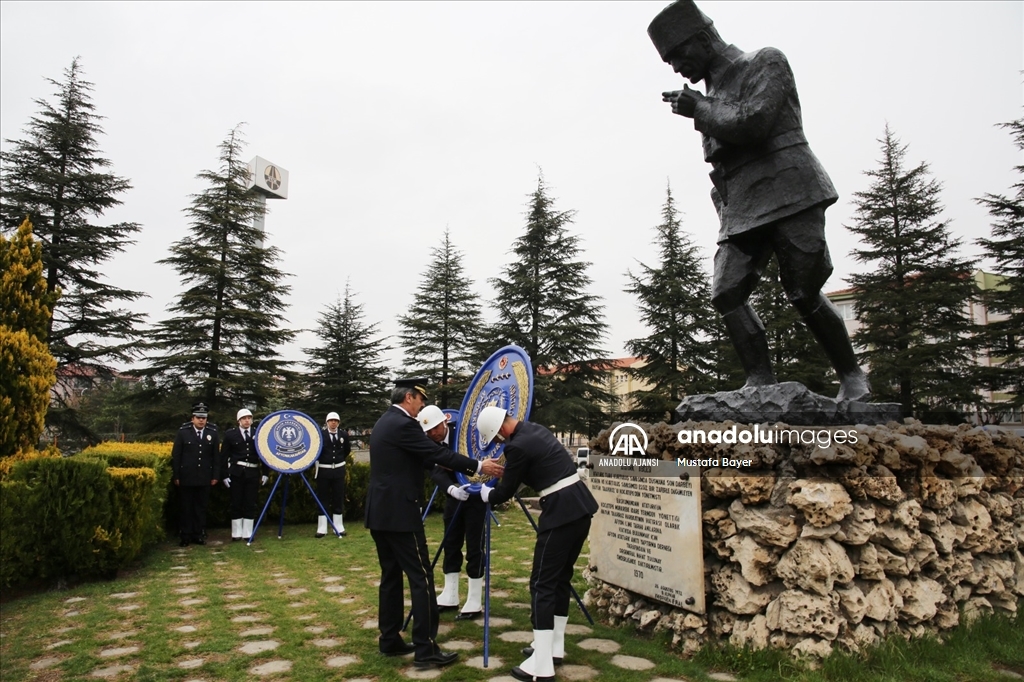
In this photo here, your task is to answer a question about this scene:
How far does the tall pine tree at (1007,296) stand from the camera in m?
22.1

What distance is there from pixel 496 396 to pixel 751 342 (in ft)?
7.41

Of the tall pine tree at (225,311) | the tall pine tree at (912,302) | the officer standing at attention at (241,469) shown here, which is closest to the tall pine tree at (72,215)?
the tall pine tree at (225,311)

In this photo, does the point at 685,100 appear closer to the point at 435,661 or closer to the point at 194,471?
the point at 435,661

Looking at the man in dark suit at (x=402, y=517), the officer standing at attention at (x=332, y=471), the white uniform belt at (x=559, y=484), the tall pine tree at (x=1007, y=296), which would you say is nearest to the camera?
the white uniform belt at (x=559, y=484)

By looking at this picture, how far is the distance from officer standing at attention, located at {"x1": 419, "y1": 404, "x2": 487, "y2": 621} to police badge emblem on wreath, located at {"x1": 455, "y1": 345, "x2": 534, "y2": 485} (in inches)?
8.3

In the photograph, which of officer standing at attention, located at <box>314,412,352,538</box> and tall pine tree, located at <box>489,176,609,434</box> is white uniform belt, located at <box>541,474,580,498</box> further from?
tall pine tree, located at <box>489,176,609,434</box>

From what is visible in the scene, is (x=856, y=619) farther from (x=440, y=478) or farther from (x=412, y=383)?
(x=412, y=383)

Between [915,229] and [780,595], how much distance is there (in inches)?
1048

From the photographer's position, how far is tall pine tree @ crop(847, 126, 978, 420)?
77.2 ft

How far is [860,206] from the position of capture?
26469 mm

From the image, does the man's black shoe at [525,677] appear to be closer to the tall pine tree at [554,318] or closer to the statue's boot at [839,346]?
the statue's boot at [839,346]

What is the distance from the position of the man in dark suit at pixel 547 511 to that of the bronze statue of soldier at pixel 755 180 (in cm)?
203

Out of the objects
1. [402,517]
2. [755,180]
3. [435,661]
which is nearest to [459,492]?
[402,517]

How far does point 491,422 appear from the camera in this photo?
461 cm
